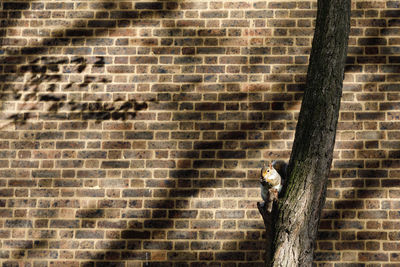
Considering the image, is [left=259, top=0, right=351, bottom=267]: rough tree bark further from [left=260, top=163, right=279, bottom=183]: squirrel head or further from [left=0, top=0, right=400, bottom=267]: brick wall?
[left=0, top=0, right=400, bottom=267]: brick wall

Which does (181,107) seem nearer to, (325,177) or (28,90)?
(28,90)

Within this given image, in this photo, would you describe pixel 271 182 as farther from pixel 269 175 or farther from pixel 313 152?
pixel 313 152

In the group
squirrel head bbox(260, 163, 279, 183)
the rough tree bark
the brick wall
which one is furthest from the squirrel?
the brick wall

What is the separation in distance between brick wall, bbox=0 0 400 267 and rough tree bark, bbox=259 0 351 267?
4.28ft

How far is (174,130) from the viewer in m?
4.23

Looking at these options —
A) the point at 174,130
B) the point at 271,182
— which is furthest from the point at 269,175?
the point at 174,130

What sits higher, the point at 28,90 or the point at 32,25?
the point at 32,25

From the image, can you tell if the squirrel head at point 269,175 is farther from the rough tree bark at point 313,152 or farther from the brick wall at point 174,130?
the brick wall at point 174,130

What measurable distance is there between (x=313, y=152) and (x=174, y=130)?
177 centimetres

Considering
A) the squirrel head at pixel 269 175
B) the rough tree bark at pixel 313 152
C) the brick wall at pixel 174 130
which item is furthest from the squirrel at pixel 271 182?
the brick wall at pixel 174 130

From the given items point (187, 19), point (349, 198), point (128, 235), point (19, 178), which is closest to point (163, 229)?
point (128, 235)

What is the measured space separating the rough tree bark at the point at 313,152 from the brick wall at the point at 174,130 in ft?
4.28

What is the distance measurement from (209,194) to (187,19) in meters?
1.79

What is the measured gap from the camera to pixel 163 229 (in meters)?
4.13
